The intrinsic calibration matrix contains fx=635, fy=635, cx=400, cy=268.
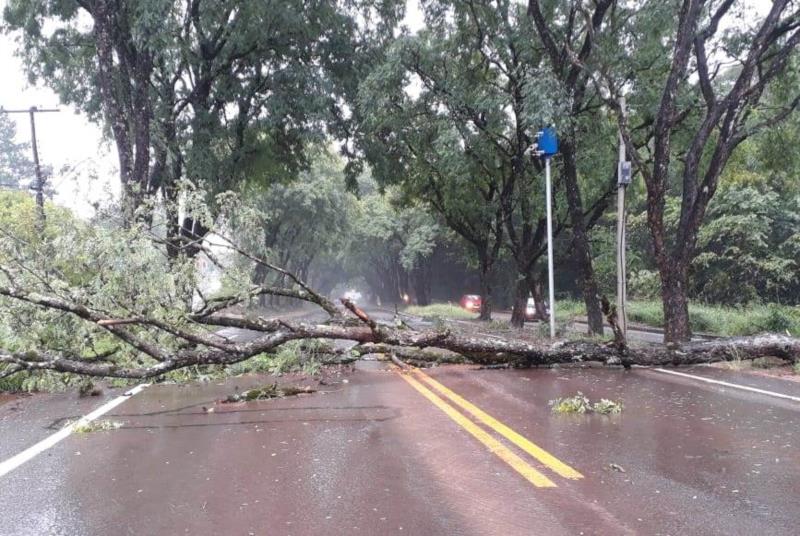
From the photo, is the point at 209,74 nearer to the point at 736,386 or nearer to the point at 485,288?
the point at 485,288

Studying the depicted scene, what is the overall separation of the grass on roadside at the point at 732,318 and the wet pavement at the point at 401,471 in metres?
6.69

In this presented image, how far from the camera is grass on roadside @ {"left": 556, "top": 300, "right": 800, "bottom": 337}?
15180mm

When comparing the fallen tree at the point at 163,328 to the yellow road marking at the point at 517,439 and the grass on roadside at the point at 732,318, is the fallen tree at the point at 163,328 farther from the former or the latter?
the grass on roadside at the point at 732,318

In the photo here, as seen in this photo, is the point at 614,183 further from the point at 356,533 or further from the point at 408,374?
the point at 356,533

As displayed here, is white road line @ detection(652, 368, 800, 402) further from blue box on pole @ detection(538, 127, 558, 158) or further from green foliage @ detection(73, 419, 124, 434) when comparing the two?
→ green foliage @ detection(73, 419, 124, 434)

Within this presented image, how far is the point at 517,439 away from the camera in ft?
17.8

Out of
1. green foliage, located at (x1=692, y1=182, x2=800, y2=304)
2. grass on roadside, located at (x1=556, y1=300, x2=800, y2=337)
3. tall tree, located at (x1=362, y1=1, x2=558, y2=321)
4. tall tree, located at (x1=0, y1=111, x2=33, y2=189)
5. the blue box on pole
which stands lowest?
grass on roadside, located at (x1=556, y1=300, x2=800, y2=337)

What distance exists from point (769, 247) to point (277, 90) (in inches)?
728

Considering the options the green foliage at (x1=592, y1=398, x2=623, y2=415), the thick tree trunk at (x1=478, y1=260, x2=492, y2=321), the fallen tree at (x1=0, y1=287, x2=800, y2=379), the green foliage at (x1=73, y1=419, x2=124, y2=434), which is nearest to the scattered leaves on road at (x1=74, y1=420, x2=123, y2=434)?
the green foliage at (x1=73, y1=419, x2=124, y2=434)

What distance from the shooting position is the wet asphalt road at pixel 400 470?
3639 millimetres

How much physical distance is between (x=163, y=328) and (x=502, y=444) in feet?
14.7

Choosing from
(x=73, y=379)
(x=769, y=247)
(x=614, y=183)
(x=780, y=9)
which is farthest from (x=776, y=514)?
(x=769, y=247)

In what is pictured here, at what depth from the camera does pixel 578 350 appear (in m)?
9.81

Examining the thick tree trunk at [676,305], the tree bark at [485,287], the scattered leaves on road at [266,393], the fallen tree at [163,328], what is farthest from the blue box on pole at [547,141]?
the tree bark at [485,287]
